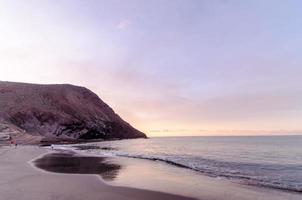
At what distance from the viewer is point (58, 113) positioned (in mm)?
102562

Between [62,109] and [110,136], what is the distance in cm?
2291

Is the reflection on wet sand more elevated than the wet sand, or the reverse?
the reflection on wet sand

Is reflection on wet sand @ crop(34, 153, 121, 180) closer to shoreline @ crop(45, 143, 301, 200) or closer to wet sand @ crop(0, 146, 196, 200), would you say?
shoreline @ crop(45, 143, 301, 200)

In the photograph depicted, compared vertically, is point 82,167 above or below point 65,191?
above

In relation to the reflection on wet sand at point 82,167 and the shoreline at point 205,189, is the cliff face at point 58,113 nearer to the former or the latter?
the reflection on wet sand at point 82,167

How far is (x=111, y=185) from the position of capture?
589 inches

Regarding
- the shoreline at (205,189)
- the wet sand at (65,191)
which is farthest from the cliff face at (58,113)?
the wet sand at (65,191)

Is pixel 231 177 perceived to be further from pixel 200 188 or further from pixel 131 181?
pixel 131 181

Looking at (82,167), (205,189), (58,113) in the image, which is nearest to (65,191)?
(205,189)

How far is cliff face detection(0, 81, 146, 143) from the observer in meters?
91.8

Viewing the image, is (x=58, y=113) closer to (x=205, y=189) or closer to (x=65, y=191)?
(x=205, y=189)

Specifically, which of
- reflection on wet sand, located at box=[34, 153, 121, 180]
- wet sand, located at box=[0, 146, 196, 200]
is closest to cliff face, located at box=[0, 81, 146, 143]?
reflection on wet sand, located at box=[34, 153, 121, 180]

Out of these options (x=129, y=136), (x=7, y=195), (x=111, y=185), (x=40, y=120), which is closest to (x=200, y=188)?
(x=111, y=185)

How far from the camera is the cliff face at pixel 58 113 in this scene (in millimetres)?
91750
